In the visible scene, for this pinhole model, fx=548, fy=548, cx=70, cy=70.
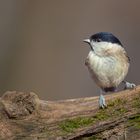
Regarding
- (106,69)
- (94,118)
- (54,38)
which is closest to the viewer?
(94,118)

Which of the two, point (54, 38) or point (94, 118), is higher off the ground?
point (54, 38)

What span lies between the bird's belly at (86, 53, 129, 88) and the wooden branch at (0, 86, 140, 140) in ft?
1.48

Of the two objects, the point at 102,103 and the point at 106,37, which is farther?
the point at 106,37

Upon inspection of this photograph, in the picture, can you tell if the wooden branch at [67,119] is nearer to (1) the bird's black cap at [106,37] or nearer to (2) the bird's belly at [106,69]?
(2) the bird's belly at [106,69]

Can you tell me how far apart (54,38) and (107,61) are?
264 centimetres

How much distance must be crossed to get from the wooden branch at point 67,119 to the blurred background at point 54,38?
8.55ft

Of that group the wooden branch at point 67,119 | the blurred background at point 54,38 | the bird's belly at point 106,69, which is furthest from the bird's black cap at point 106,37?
the blurred background at point 54,38

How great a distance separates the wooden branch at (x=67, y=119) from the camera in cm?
255

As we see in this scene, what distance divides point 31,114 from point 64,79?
2992mm

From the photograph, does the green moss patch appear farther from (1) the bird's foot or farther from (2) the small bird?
(2) the small bird

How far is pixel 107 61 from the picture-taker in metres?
3.24

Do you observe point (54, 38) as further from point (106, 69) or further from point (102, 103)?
point (102, 103)

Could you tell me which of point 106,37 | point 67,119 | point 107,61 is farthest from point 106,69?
point 67,119

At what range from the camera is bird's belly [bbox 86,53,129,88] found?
10.6 ft
